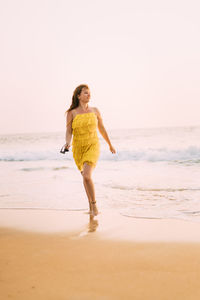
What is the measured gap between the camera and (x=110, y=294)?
2.11 m

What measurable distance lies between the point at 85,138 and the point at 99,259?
2413mm

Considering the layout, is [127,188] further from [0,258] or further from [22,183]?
[0,258]

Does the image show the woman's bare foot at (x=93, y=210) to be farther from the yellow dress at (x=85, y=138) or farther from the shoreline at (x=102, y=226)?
the yellow dress at (x=85, y=138)

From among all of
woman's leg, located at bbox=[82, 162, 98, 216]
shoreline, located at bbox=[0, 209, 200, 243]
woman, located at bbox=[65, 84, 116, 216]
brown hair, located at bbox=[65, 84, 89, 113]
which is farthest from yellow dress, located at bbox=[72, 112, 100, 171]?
shoreline, located at bbox=[0, 209, 200, 243]

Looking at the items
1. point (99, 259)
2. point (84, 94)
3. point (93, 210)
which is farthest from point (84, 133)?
point (99, 259)

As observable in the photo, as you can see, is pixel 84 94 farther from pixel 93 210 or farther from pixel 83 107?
pixel 93 210

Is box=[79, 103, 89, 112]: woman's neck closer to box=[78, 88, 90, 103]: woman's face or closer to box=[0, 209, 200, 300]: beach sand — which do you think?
box=[78, 88, 90, 103]: woman's face

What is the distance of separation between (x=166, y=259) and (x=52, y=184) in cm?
525

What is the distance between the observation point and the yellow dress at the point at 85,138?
4.85 meters

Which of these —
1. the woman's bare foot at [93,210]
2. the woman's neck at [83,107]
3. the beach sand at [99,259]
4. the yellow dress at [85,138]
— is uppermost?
the woman's neck at [83,107]

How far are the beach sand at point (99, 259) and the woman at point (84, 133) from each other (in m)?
0.73

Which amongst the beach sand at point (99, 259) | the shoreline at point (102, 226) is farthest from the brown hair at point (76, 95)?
the beach sand at point (99, 259)

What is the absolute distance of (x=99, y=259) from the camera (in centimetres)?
278

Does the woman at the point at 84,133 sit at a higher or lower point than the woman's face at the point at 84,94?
lower
